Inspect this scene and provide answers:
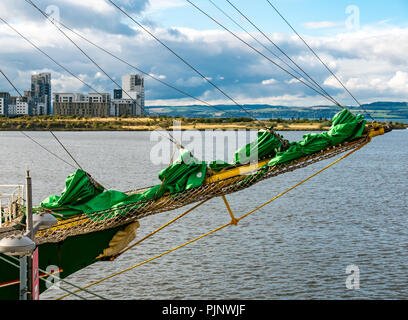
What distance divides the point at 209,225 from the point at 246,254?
16.1ft

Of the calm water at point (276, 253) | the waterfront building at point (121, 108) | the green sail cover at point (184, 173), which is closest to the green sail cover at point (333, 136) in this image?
the green sail cover at point (184, 173)

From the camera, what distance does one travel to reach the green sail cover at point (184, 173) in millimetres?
10344

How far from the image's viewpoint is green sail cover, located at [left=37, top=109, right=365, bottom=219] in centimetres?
1034

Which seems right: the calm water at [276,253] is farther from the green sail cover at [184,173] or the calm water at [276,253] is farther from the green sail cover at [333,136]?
the green sail cover at [333,136]

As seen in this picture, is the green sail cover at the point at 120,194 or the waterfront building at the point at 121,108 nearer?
the green sail cover at the point at 120,194

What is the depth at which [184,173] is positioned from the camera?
1039cm

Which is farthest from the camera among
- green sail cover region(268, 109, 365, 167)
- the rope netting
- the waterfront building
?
the waterfront building

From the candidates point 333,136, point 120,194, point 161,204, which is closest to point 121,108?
point 120,194

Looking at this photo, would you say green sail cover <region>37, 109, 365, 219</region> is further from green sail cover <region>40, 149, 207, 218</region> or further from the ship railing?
the ship railing

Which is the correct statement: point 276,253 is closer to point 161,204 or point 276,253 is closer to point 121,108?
point 161,204

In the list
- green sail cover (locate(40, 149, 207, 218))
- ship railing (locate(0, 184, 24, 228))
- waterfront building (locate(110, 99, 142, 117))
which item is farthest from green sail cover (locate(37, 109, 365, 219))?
waterfront building (locate(110, 99, 142, 117))

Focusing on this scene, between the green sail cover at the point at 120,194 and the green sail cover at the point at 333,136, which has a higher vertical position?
the green sail cover at the point at 333,136

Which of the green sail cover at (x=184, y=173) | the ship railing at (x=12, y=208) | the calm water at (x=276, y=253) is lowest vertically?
the calm water at (x=276, y=253)

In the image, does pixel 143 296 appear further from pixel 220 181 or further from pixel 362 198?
pixel 362 198
